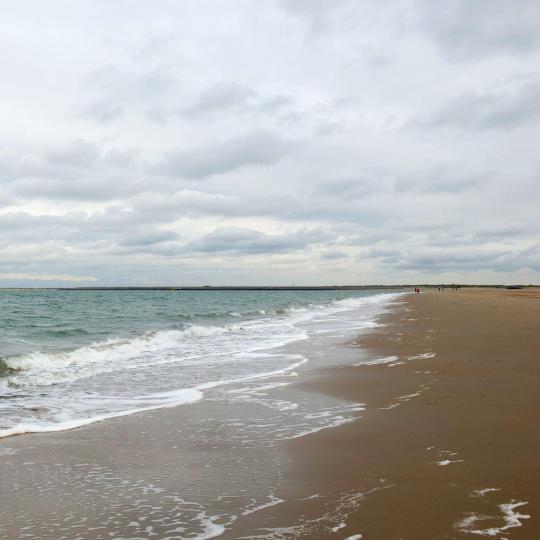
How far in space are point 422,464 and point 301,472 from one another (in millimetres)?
1273

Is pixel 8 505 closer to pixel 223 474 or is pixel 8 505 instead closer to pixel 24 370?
pixel 223 474

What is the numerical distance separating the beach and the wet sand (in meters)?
0.02

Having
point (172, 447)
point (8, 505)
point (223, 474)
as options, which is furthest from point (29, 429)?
point (223, 474)

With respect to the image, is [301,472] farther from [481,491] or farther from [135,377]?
[135,377]

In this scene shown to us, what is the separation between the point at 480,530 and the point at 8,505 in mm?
3941

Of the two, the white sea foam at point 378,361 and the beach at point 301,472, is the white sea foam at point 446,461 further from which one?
the white sea foam at point 378,361

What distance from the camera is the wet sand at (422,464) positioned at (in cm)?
400

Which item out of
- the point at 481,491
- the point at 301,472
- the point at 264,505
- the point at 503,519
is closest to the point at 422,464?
the point at 481,491

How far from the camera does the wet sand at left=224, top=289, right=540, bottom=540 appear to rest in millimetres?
4000

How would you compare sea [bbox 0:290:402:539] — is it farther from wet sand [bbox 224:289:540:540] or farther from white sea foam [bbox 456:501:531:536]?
white sea foam [bbox 456:501:531:536]

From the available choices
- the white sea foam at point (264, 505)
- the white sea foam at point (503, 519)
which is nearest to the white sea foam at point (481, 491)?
the white sea foam at point (503, 519)

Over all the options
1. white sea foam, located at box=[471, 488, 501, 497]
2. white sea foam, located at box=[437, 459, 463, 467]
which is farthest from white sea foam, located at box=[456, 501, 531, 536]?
white sea foam, located at box=[437, 459, 463, 467]

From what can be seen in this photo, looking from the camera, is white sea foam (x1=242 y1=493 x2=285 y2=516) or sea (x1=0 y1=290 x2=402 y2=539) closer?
white sea foam (x1=242 y1=493 x2=285 y2=516)

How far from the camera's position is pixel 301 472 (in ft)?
17.5
